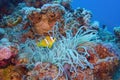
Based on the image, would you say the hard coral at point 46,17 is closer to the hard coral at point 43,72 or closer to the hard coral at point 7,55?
the hard coral at point 7,55

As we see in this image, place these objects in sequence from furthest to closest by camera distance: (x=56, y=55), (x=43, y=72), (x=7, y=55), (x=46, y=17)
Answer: (x=46, y=17) → (x=56, y=55) → (x=7, y=55) → (x=43, y=72)

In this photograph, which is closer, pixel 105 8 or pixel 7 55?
pixel 7 55

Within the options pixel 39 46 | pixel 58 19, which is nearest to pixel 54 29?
pixel 58 19

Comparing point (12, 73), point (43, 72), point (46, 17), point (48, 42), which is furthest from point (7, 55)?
point (46, 17)

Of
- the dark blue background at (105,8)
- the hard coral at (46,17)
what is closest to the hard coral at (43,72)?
the hard coral at (46,17)

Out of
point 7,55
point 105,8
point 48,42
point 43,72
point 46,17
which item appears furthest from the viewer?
point 105,8

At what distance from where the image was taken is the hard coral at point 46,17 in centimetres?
462

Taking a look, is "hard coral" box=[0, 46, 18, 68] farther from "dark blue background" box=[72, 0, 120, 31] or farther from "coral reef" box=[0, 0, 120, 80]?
"dark blue background" box=[72, 0, 120, 31]

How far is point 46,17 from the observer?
185 inches

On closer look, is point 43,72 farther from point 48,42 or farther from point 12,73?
point 48,42

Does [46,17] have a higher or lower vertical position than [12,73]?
higher

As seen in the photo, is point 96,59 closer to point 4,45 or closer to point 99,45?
point 99,45

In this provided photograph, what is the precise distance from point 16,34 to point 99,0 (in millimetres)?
33623

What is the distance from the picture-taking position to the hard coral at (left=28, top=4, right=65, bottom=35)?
462cm
